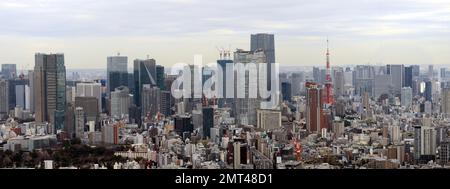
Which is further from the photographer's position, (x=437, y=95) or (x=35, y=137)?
(x=437, y=95)

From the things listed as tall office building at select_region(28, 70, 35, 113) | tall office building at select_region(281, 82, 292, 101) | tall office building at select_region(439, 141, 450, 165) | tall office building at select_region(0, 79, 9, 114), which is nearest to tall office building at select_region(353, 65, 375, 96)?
tall office building at select_region(281, 82, 292, 101)

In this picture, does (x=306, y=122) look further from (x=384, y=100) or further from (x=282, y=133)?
(x=384, y=100)

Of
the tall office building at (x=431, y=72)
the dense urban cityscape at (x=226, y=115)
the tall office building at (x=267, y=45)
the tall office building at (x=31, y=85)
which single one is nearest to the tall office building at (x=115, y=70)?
the dense urban cityscape at (x=226, y=115)

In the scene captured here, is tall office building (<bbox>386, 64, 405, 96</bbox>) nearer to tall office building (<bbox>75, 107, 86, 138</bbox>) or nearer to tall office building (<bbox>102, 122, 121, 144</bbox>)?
tall office building (<bbox>102, 122, 121, 144</bbox>)

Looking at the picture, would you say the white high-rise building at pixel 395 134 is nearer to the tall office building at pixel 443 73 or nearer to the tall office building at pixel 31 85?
the tall office building at pixel 443 73

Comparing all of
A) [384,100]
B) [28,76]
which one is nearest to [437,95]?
[384,100]

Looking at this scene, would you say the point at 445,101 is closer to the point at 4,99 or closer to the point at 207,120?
the point at 207,120
